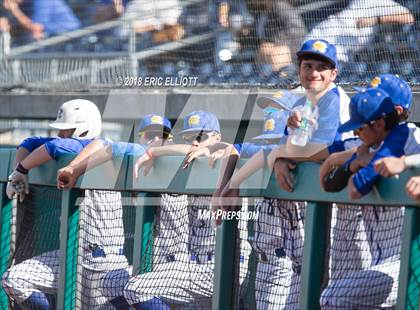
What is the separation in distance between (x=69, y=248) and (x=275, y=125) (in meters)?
1.28

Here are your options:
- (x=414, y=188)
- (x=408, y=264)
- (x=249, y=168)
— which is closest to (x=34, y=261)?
(x=249, y=168)

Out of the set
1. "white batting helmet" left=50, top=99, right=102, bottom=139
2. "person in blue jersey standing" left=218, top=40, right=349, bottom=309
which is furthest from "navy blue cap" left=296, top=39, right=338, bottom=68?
"white batting helmet" left=50, top=99, right=102, bottom=139

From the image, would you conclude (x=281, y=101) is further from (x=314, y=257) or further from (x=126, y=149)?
(x=314, y=257)

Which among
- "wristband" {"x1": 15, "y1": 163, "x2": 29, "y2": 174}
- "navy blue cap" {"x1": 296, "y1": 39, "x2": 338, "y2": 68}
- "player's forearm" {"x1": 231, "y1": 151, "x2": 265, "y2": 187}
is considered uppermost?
"navy blue cap" {"x1": 296, "y1": 39, "x2": 338, "y2": 68}

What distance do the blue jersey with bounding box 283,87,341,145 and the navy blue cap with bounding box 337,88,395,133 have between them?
45cm

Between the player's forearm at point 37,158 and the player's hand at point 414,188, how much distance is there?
101 inches

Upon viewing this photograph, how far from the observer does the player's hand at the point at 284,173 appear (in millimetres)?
3867

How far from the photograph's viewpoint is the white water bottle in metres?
3.87

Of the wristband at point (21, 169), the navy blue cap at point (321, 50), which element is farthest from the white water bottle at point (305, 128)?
the wristband at point (21, 169)

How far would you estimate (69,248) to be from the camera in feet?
16.5

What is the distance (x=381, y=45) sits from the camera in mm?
7004

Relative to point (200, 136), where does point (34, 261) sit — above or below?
below

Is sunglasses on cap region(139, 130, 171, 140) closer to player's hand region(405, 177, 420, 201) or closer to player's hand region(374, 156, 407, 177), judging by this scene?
player's hand region(374, 156, 407, 177)

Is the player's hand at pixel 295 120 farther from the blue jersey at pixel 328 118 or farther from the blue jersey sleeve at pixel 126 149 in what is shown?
the blue jersey sleeve at pixel 126 149
